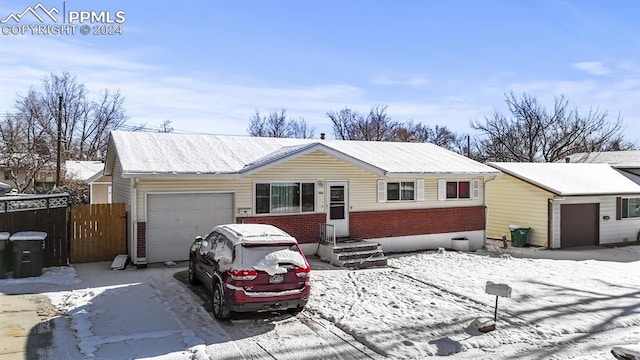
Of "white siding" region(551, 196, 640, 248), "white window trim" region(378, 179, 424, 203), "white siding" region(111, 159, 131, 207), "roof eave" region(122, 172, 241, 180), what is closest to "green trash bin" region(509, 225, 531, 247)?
"white siding" region(551, 196, 640, 248)

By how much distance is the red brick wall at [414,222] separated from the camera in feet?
57.9

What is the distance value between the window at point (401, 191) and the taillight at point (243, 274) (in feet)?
33.8

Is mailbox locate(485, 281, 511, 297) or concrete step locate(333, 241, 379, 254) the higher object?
mailbox locate(485, 281, 511, 297)

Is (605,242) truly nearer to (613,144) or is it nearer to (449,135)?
(613,144)

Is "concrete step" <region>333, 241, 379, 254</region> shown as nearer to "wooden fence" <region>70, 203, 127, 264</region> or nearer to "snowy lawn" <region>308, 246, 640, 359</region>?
"snowy lawn" <region>308, 246, 640, 359</region>

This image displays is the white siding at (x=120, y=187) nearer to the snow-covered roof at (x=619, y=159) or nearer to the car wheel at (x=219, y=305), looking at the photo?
the car wheel at (x=219, y=305)

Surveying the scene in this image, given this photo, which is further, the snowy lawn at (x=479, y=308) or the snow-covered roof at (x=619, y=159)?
the snow-covered roof at (x=619, y=159)

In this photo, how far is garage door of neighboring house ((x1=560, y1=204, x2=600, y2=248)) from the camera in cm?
2158

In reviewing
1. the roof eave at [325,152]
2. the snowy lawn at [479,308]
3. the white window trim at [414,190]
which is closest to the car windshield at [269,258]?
the snowy lawn at [479,308]

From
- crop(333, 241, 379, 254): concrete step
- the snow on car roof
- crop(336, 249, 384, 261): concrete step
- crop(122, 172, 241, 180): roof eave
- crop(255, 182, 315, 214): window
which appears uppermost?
crop(122, 172, 241, 180): roof eave

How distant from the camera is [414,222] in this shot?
61.5ft

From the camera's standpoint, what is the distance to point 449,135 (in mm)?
67500

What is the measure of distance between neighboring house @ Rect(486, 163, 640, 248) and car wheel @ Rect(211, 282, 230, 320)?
16.6 metres

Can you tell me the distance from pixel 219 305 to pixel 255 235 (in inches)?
60.7
